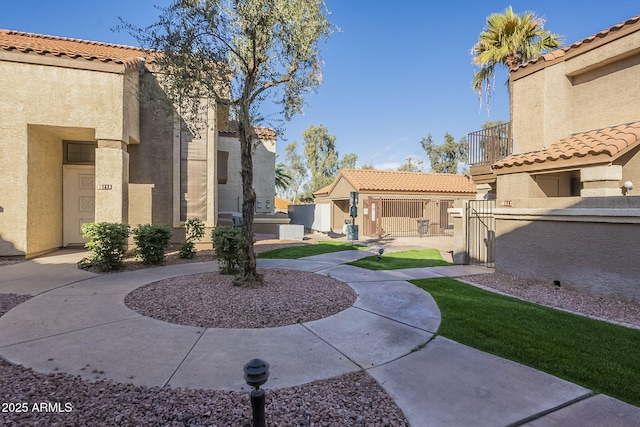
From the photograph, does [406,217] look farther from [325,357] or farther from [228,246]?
[325,357]

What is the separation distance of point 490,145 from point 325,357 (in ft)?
40.0

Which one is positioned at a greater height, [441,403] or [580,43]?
[580,43]

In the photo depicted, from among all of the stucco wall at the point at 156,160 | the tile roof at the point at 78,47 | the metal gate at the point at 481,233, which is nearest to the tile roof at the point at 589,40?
the metal gate at the point at 481,233

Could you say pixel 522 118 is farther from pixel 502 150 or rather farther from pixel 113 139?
pixel 113 139

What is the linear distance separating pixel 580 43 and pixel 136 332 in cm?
1272

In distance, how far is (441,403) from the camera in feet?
10.1

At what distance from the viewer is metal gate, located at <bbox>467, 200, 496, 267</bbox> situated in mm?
10711

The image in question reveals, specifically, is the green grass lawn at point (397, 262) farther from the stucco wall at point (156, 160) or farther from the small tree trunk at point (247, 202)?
the stucco wall at point (156, 160)

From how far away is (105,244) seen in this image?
342 inches

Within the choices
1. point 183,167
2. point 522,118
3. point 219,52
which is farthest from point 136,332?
point 522,118

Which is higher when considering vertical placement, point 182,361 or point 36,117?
point 36,117

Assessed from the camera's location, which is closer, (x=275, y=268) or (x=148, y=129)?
(x=275, y=268)

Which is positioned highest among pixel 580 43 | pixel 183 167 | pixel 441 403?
pixel 580 43

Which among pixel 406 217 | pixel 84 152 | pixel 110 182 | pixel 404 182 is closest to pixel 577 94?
pixel 110 182
